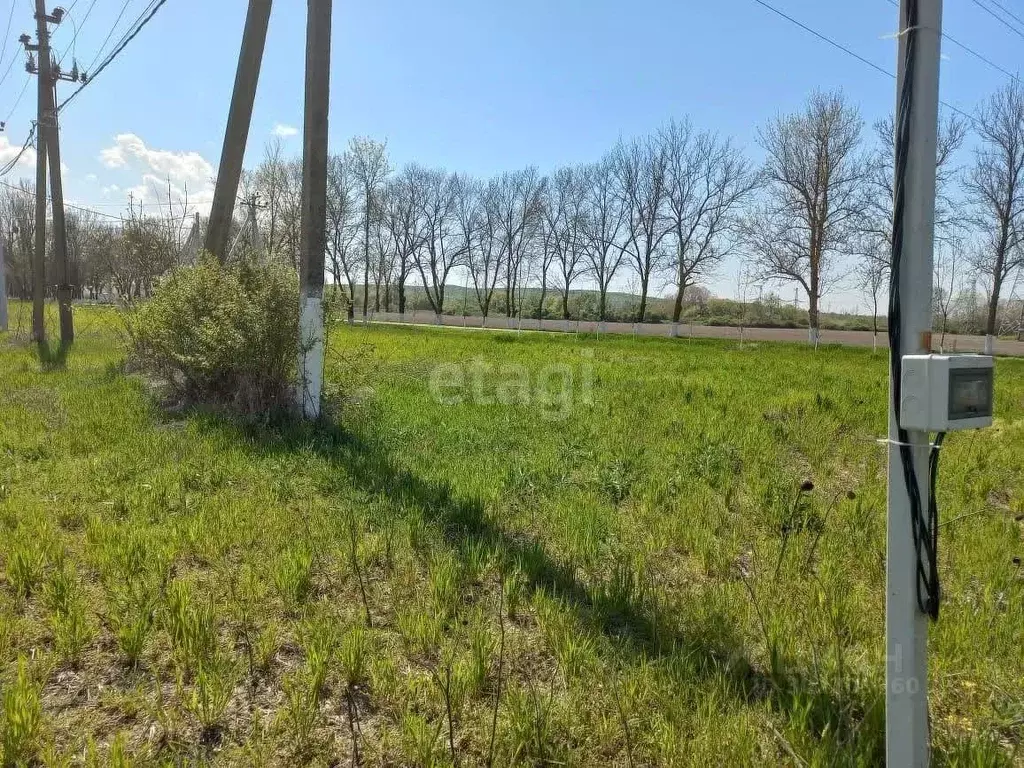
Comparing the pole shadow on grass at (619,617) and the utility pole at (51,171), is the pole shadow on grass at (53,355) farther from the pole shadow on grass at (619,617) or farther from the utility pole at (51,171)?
the pole shadow on grass at (619,617)

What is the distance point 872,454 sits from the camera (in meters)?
6.44

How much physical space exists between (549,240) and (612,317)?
9674 millimetres

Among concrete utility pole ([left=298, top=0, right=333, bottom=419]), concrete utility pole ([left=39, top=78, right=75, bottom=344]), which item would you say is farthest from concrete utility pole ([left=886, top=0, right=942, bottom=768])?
concrete utility pole ([left=39, top=78, right=75, bottom=344])

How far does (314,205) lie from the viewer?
688 centimetres

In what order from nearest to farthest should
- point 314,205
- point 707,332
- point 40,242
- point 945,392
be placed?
1. point 945,392
2. point 314,205
3. point 40,242
4. point 707,332

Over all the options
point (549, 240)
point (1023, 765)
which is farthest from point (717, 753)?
point (549, 240)

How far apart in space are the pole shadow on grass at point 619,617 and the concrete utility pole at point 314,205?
1.51 metres

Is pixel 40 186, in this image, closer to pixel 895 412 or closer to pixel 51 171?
pixel 51 171

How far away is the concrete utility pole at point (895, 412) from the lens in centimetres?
159

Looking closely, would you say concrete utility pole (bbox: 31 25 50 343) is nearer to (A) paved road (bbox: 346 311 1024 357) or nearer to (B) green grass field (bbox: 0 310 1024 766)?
(B) green grass field (bbox: 0 310 1024 766)

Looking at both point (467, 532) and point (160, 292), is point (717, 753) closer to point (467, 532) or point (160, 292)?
point (467, 532)

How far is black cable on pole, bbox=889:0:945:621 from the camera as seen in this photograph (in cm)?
158

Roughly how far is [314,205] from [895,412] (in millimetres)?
6624

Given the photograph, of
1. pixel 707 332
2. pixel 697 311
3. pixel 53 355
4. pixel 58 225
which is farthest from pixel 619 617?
pixel 697 311
